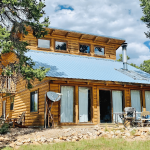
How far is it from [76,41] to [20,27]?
23.9 feet

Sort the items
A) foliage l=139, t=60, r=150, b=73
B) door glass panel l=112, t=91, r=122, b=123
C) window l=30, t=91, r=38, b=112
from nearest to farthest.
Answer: window l=30, t=91, r=38, b=112 → door glass panel l=112, t=91, r=122, b=123 → foliage l=139, t=60, r=150, b=73

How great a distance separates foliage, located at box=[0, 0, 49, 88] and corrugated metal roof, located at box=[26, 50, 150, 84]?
1857 millimetres

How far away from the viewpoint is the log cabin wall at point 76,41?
16.5 metres

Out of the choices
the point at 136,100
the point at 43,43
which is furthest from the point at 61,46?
the point at 136,100

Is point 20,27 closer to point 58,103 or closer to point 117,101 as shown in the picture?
point 58,103

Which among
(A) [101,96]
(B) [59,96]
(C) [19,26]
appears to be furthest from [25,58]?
(A) [101,96]

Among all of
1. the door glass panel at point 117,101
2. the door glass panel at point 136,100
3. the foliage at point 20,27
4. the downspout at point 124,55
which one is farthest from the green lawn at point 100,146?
the downspout at point 124,55

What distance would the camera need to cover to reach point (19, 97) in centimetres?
1681

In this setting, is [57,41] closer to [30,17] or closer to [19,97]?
[19,97]

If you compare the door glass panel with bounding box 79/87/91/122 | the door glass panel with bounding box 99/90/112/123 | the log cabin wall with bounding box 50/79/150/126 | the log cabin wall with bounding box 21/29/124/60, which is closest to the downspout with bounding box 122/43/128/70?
the log cabin wall with bounding box 21/29/124/60

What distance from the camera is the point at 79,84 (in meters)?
13.2

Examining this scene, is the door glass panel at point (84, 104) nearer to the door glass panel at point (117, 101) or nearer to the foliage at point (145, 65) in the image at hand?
the door glass panel at point (117, 101)

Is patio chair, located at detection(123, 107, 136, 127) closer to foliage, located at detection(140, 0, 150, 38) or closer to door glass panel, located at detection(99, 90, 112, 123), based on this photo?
door glass panel, located at detection(99, 90, 112, 123)

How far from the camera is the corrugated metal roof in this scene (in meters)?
13.3
